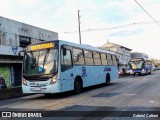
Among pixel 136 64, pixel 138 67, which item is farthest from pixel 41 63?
pixel 136 64

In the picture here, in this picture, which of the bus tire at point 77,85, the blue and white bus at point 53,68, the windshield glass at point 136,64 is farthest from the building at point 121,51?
the blue and white bus at point 53,68

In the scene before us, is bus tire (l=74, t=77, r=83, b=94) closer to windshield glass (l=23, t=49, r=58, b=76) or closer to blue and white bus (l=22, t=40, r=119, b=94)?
blue and white bus (l=22, t=40, r=119, b=94)

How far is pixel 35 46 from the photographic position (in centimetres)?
1641

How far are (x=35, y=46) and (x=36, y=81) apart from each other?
6.62ft

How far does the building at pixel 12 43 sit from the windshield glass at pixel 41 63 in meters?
14.6

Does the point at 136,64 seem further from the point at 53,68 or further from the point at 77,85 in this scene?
the point at 53,68

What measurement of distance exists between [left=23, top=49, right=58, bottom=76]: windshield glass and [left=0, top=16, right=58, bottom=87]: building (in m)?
14.6

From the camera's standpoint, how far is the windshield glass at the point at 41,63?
611 inches

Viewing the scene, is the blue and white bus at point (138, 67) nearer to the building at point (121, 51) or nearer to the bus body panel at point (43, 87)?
the bus body panel at point (43, 87)

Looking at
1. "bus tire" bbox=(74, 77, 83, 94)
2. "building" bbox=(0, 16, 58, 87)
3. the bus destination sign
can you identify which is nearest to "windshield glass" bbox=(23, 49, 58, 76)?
the bus destination sign

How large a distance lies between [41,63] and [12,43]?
1768 centimetres

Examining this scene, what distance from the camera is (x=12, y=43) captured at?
32406 millimetres

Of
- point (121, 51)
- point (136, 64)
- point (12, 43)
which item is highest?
point (121, 51)

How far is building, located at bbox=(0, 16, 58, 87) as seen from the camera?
30766mm
